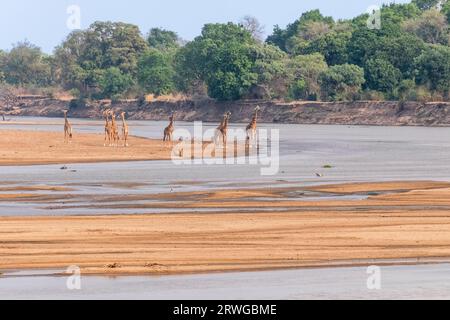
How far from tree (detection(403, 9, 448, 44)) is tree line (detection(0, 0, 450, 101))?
0.29ft

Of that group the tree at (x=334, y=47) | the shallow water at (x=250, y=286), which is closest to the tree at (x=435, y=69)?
the tree at (x=334, y=47)

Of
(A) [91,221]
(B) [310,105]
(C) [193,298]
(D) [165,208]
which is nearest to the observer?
(C) [193,298]

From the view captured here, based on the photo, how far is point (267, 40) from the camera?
466ft

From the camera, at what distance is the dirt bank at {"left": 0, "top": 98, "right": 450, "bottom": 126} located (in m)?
83.3

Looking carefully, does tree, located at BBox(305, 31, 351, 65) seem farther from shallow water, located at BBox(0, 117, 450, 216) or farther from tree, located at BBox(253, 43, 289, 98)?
shallow water, located at BBox(0, 117, 450, 216)

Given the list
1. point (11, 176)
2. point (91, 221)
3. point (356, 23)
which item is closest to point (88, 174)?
point (11, 176)

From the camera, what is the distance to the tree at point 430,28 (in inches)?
4058

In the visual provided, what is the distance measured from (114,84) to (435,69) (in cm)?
3717

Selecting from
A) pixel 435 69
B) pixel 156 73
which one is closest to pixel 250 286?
pixel 435 69

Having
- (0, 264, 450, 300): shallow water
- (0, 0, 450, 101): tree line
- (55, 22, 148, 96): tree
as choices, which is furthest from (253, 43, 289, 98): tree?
(0, 264, 450, 300): shallow water

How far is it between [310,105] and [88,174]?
59.3m

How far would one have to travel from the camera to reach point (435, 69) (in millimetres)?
86000

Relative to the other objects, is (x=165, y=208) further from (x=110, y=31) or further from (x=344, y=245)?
(x=110, y=31)

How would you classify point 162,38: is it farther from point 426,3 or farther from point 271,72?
point 271,72
